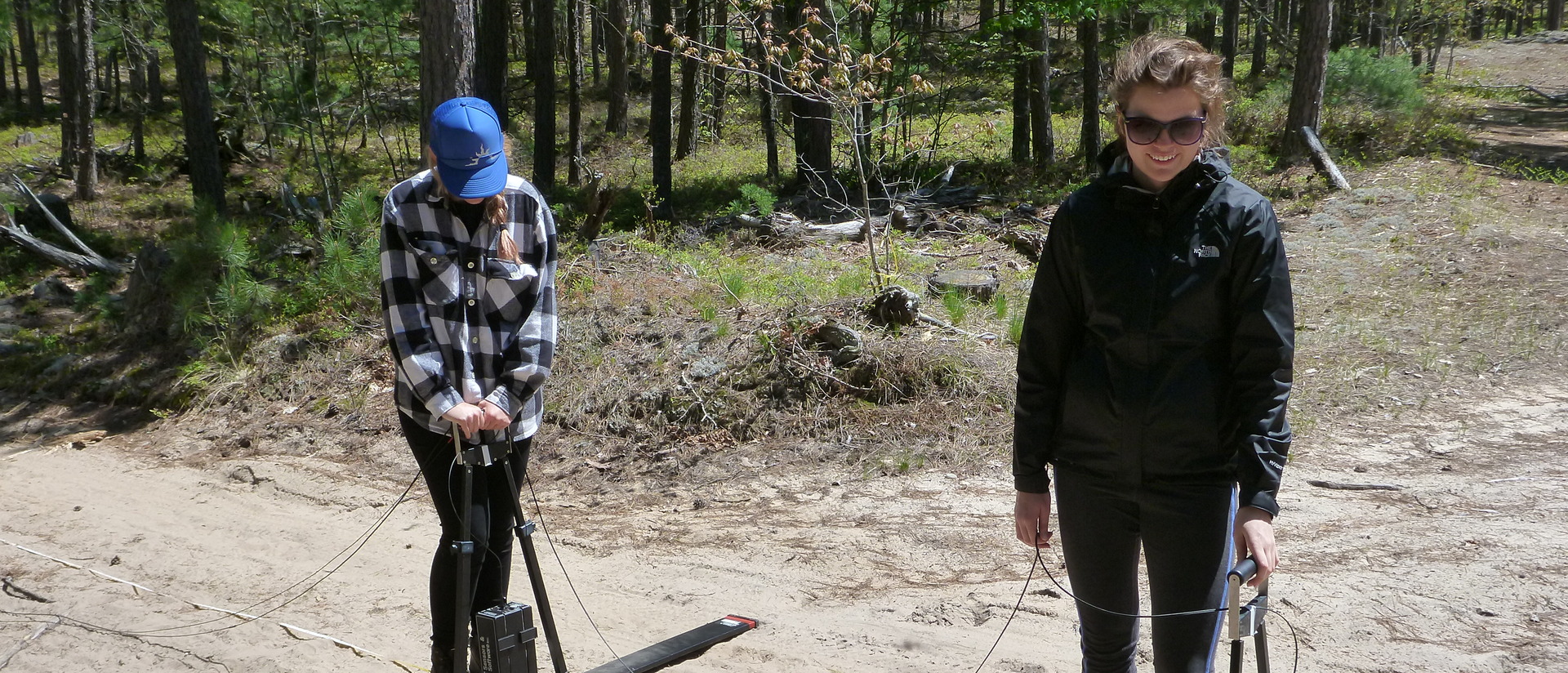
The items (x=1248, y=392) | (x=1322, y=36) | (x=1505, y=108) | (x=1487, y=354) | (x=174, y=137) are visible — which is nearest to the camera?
(x=1248, y=392)

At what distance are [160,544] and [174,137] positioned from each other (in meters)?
22.2

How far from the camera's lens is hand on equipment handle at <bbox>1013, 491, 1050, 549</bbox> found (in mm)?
2281

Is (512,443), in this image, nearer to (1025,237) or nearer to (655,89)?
(1025,237)

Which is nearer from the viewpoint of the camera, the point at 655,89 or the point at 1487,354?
the point at 1487,354

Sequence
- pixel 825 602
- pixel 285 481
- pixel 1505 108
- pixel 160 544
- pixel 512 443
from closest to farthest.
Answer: pixel 512 443 → pixel 825 602 → pixel 160 544 → pixel 285 481 → pixel 1505 108

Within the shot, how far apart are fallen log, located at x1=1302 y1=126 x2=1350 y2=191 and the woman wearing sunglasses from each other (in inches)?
433

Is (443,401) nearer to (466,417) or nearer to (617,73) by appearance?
(466,417)

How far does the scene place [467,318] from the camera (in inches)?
115

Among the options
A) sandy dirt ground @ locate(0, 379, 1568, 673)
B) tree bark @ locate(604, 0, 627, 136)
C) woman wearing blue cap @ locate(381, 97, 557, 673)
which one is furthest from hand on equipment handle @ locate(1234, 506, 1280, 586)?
tree bark @ locate(604, 0, 627, 136)

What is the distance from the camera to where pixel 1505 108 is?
19672 millimetres

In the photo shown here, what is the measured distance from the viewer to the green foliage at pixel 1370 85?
46.4 ft

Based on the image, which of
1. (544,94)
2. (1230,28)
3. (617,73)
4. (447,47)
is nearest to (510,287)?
(447,47)

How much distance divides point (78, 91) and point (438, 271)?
60.8 ft

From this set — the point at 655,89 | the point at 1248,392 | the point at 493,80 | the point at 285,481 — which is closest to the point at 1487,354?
the point at 1248,392
